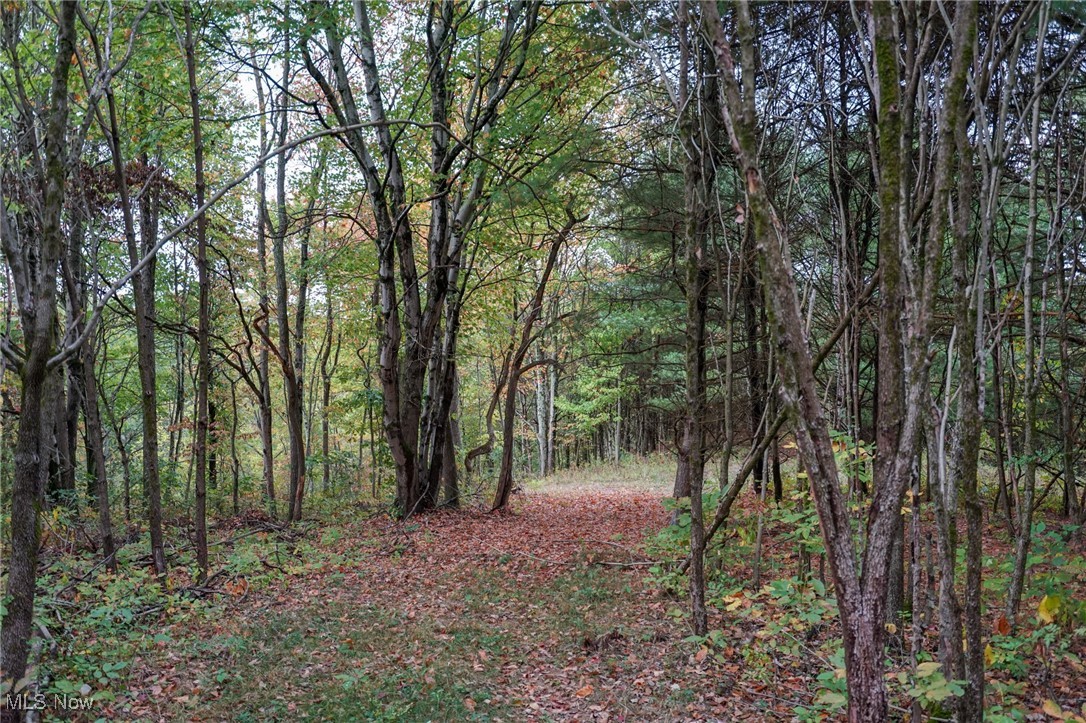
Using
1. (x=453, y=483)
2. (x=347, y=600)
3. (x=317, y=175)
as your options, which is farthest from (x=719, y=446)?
(x=317, y=175)

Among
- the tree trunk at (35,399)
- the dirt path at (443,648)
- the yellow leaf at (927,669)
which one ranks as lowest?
the dirt path at (443,648)

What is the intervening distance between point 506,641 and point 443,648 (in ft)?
1.86

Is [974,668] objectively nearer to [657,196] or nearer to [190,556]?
[657,196]

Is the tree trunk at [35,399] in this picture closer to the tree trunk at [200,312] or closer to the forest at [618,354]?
the forest at [618,354]

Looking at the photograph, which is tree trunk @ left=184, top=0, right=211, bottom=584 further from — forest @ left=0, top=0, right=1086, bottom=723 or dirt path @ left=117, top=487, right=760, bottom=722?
dirt path @ left=117, top=487, right=760, bottom=722

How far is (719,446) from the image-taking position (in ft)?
30.6

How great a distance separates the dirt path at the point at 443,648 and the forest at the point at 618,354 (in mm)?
41

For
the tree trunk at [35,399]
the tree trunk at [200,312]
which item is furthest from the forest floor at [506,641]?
the tree trunk at [35,399]

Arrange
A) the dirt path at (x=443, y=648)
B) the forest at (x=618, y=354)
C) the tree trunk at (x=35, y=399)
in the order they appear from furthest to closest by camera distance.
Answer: the dirt path at (x=443, y=648), the forest at (x=618, y=354), the tree trunk at (x=35, y=399)

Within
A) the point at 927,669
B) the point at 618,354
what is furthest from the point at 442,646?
the point at 618,354

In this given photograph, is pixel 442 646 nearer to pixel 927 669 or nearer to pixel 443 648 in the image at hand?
pixel 443 648

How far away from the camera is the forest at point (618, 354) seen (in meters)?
2.38

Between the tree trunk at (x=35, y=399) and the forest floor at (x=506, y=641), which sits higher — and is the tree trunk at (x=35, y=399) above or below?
above

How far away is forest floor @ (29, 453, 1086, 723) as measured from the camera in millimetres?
3947
